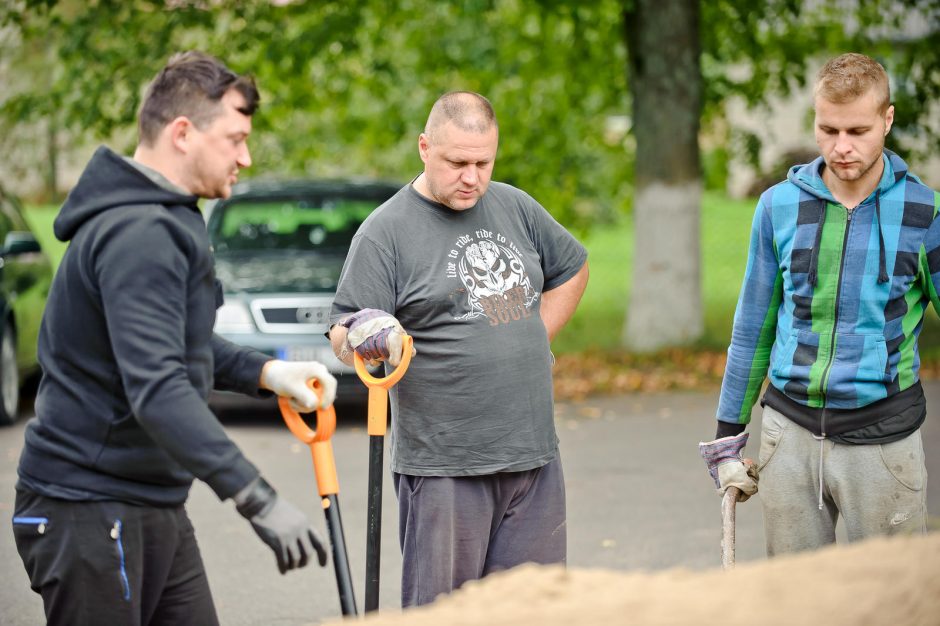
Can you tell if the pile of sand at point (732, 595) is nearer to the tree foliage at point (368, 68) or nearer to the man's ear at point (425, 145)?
the man's ear at point (425, 145)

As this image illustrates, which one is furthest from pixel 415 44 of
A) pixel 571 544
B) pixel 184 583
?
pixel 184 583

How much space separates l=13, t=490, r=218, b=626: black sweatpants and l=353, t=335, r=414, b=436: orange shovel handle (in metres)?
0.78

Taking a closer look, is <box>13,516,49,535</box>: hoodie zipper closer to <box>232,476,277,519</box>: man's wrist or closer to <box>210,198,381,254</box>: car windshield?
<box>232,476,277,519</box>: man's wrist

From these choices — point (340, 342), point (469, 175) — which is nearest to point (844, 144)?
point (469, 175)

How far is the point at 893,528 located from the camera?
3732mm

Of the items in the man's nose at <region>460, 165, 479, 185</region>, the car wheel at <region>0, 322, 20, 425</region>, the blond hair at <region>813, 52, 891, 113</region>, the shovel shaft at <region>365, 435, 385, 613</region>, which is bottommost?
the car wheel at <region>0, 322, 20, 425</region>

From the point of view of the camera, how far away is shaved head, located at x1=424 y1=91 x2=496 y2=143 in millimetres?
3891

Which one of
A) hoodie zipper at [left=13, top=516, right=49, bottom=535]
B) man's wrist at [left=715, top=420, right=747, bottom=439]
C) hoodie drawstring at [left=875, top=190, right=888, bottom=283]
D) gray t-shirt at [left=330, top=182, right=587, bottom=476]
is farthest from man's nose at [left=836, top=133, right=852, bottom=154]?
hoodie zipper at [left=13, top=516, right=49, bottom=535]

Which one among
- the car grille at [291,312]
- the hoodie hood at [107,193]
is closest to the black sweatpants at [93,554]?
the hoodie hood at [107,193]

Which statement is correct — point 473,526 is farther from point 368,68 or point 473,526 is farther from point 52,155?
point 52,155

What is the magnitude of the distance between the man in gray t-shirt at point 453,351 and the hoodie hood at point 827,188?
0.91 meters

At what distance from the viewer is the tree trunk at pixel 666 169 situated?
1204cm

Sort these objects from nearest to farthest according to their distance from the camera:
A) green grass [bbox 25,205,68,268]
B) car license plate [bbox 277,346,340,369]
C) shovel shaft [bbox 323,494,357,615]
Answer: shovel shaft [bbox 323,494,357,615] → car license plate [bbox 277,346,340,369] → green grass [bbox 25,205,68,268]

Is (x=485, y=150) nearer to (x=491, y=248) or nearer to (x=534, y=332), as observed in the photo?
(x=491, y=248)
